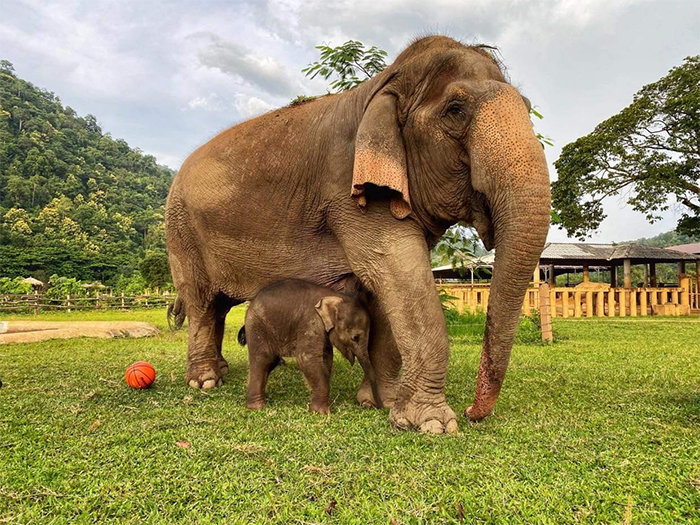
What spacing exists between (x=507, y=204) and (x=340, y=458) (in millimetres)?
1676

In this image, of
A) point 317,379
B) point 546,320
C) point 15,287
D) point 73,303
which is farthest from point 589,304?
point 15,287

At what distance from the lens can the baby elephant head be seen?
11.7ft

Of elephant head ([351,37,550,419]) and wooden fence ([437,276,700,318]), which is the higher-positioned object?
elephant head ([351,37,550,419])

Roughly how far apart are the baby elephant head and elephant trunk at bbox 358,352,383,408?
0.05m

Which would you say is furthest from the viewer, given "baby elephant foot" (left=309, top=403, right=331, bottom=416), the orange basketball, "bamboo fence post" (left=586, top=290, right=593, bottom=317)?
"bamboo fence post" (left=586, top=290, right=593, bottom=317)

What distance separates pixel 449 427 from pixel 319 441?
80cm

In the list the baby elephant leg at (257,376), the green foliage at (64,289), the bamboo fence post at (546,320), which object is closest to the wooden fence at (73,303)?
the green foliage at (64,289)

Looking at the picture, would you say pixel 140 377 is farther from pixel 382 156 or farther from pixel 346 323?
pixel 382 156

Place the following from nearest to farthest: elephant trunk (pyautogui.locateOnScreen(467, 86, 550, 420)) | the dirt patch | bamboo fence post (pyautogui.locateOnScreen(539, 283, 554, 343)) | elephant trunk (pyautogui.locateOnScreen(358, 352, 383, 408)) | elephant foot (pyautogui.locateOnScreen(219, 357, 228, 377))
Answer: elephant trunk (pyautogui.locateOnScreen(467, 86, 550, 420)) → elephant trunk (pyautogui.locateOnScreen(358, 352, 383, 408)) → elephant foot (pyautogui.locateOnScreen(219, 357, 228, 377)) → bamboo fence post (pyautogui.locateOnScreen(539, 283, 554, 343)) → the dirt patch

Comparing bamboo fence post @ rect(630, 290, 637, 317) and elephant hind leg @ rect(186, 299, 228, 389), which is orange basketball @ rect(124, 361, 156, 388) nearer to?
elephant hind leg @ rect(186, 299, 228, 389)

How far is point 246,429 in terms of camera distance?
121 inches

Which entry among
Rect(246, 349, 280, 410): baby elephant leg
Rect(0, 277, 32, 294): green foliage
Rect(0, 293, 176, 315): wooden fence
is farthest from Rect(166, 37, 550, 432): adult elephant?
Rect(0, 277, 32, 294): green foliage

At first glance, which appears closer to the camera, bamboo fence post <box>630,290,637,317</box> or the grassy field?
Answer: the grassy field

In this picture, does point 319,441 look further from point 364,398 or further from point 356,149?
point 356,149
